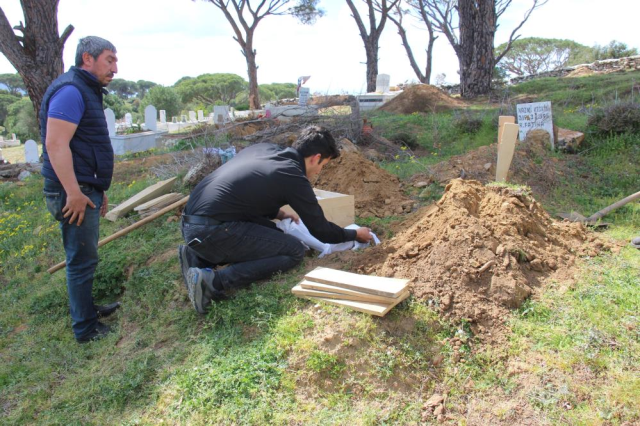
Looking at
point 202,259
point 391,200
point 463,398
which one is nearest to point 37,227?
point 202,259

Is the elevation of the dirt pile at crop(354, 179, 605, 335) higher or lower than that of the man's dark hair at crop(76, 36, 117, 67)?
lower

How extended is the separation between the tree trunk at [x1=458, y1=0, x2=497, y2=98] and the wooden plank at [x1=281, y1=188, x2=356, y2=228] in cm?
928

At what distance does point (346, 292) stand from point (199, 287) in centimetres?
106

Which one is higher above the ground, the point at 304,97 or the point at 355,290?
the point at 304,97

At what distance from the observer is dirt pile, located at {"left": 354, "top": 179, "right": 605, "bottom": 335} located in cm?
287

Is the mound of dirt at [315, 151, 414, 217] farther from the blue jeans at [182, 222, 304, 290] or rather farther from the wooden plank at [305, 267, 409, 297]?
the wooden plank at [305, 267, 409, 297]

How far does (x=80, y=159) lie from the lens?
3111 millimetres

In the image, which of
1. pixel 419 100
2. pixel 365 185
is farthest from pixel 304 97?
pixel 365 185

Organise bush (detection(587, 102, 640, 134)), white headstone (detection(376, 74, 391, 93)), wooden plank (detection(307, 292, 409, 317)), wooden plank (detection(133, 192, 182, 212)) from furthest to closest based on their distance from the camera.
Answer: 1. white headstone (detection(376, 74, 391, 93))
2. bush (detection(587, 102, 640, 134))
3. wooden plank (detection(133, 192, 182, 212))
4. wooden plank (detection(307, 292, 409, 317))

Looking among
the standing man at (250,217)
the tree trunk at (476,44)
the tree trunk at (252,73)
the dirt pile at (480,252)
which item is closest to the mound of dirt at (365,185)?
the dirt pile at (480,252)

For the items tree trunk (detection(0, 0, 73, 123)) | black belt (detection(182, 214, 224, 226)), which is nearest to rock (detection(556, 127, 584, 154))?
black belt (detection(182, 214, 224, 226))

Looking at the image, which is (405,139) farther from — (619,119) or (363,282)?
(363,282)

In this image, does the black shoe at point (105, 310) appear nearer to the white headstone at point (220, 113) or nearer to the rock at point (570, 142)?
the rock at point (570, 142)

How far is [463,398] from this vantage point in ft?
7.93
